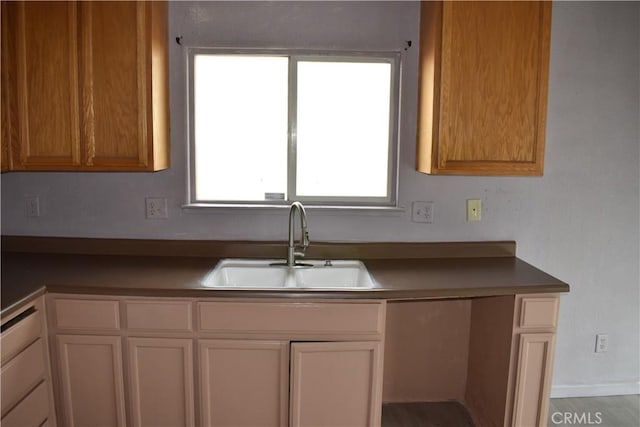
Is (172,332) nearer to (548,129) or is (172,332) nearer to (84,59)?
(84,59)

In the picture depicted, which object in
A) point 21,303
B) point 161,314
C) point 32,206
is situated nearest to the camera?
point 21,303

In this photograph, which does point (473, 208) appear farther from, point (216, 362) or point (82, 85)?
point (82, 85)

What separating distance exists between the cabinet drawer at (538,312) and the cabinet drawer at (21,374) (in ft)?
A: 6.34

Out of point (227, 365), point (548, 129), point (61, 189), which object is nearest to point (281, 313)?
point (227, 365)

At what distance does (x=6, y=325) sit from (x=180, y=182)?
105 centimetres

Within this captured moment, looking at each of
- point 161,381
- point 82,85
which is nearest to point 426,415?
point 161,381

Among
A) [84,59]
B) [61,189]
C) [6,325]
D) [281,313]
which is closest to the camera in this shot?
[6,325]

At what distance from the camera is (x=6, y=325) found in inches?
78.2

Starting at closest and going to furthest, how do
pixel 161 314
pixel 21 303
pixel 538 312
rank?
pixel 21 303
pixel 161 314
pixel 538 312

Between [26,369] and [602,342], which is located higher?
[26,369]

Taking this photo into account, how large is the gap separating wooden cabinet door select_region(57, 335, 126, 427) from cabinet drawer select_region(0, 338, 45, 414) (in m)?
0.09

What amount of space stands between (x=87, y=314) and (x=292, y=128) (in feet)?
4.16

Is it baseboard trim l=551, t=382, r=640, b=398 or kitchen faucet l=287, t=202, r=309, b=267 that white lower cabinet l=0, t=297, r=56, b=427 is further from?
baseboard trim l=551, t=382, r=640, b=398

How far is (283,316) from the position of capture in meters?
2.20
